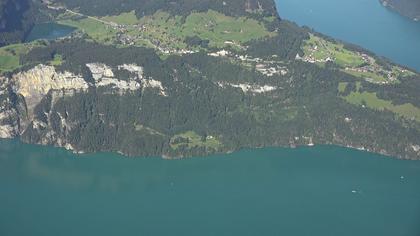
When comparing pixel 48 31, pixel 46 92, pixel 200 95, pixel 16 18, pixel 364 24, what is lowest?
pixel 46 92

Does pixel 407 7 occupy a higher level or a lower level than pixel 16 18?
higher

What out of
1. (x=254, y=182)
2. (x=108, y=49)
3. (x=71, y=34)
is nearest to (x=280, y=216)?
(x=254, y=182)

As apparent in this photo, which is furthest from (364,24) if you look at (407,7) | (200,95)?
(200,95)

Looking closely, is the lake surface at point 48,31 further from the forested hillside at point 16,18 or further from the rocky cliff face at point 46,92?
→ the rocky cliff face at point 46,92

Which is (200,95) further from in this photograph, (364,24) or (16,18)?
(364,24)

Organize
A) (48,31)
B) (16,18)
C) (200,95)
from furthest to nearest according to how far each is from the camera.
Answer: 1. (16,18)
2. (48,31)
3. (200,95)

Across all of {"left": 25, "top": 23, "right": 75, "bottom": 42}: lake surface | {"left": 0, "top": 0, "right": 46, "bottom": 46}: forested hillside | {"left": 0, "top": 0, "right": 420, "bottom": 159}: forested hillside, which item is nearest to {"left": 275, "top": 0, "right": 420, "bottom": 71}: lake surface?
{"left": 0, "top": 0, "right": 420, "bottom": 159}: forested hillside

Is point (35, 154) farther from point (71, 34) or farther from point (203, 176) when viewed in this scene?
point (71, 34)
